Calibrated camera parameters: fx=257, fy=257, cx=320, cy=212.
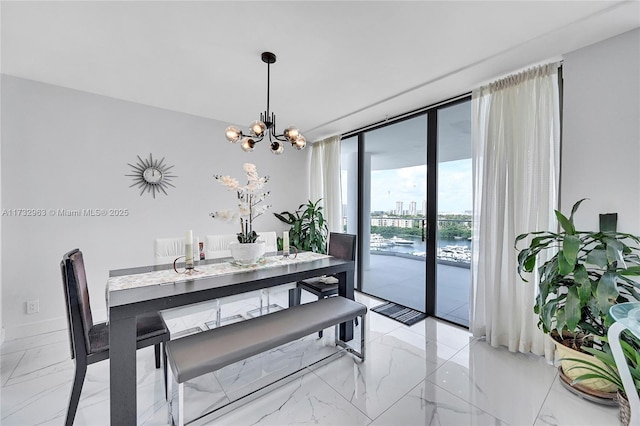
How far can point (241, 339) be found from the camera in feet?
5.40

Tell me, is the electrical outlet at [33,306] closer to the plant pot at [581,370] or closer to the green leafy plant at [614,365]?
the green leafy plant at [614,365]

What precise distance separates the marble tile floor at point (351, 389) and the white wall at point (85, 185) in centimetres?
72

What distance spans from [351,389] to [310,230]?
2668 mm

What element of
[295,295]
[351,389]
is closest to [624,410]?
[351,389]

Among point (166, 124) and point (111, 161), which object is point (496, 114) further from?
point (111, 161)

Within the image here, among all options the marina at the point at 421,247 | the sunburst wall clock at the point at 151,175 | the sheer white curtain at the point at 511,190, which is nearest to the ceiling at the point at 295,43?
the sheer white curtain at the point at 511,190

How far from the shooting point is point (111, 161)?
10.1 feet

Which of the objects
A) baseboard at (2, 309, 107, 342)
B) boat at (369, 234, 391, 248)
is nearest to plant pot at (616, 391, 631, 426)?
boat at (369, 234, 391, 248)

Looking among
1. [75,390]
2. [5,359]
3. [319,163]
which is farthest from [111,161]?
[319,163]

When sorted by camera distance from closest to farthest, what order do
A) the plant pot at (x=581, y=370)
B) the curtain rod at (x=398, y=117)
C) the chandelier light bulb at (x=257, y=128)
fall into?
the plant pot at (x=581, y=370) < the chandelier light bulb at (x=257, y=128) < the curtain rod at (x=398, y=117)

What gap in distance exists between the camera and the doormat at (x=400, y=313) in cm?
303

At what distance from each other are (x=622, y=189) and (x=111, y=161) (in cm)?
487

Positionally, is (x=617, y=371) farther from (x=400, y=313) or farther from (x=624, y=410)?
(x=400, y=313)

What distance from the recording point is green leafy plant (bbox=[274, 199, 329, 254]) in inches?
169
